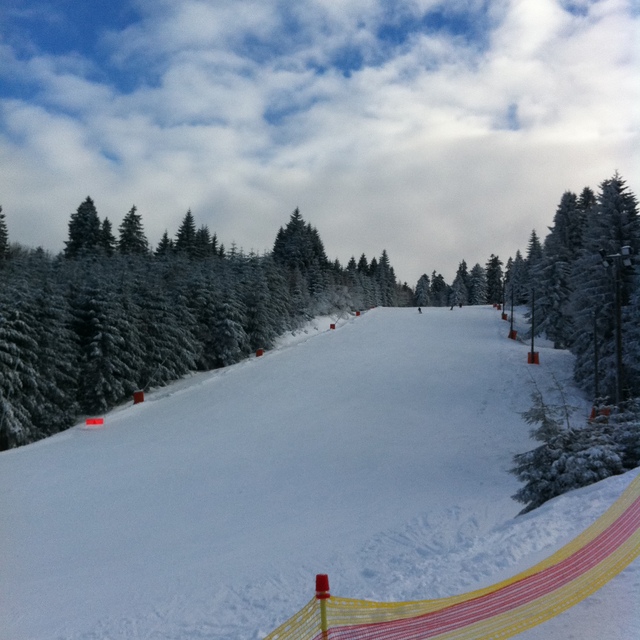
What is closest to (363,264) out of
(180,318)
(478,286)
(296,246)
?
(478,286)

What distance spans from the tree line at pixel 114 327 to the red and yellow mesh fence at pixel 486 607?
25.5 metres

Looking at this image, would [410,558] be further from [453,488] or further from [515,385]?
[515,385]

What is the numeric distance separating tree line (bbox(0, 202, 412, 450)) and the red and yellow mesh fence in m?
25.5

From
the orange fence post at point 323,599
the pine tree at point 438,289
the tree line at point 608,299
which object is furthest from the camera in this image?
the pine tree at point 438,289

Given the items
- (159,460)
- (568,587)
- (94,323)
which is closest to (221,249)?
(94,323)

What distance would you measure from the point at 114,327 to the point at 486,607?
98.3 ft

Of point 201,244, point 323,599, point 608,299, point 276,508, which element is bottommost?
point 276,508

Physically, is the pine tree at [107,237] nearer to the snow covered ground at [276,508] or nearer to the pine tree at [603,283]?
the snow covered ground at [276,508]

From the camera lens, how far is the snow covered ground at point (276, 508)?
27.5 ft

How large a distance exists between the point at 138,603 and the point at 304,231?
82.1m

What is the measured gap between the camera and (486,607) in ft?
18.7

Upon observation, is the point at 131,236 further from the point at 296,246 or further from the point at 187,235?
the point at 296,246

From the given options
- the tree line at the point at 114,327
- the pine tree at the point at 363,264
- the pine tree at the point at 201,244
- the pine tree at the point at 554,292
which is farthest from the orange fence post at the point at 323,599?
the pine tree at the point at 363,264

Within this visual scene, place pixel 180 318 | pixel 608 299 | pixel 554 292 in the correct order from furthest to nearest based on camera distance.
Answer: pixel 554 292 → pixel 180 318 → pixel 608 299
